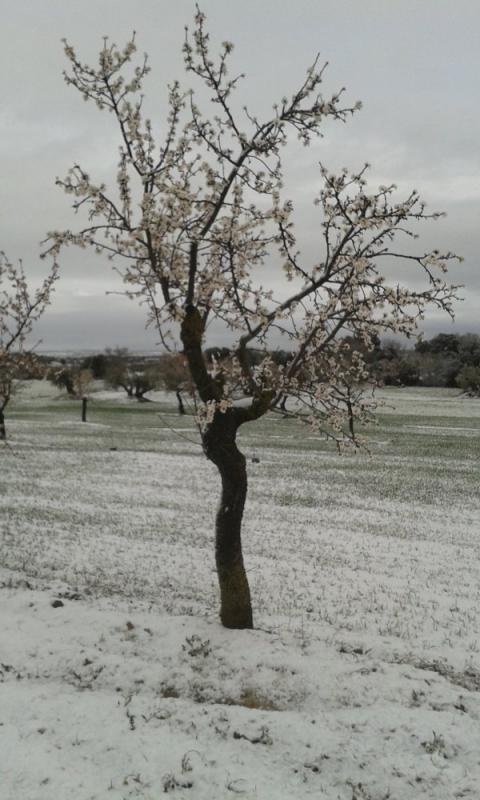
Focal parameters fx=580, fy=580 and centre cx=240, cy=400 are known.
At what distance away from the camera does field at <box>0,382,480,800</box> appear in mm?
5250

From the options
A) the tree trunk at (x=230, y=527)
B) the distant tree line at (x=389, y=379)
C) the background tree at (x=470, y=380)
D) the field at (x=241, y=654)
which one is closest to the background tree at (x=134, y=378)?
the distant tree line at (x=389, y=379)

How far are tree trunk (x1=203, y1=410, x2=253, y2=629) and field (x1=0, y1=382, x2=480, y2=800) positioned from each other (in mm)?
335

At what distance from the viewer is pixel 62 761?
5270 mm

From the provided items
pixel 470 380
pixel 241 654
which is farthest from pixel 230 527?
pixel 470 380

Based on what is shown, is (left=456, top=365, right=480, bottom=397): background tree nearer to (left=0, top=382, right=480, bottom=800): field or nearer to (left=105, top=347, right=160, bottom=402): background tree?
(left=105, top=347, right=160, bottom=402): background tree

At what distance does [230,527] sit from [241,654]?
5.45 feet

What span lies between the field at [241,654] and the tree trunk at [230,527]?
0.33 metres

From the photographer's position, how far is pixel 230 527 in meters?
8.22

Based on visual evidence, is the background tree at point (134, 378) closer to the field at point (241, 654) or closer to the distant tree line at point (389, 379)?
the distant tree line at point (389, 379)

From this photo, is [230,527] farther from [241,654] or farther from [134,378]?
[134,378]

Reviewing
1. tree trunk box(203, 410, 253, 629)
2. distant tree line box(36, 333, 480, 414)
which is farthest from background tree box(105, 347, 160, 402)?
tree trunk box(203, 410, 253, 629)

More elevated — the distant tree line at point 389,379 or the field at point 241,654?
the distant tree line at point 389,379

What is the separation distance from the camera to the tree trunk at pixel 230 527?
805 centimetres

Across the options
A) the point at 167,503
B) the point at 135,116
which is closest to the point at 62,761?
the point at 135,116
